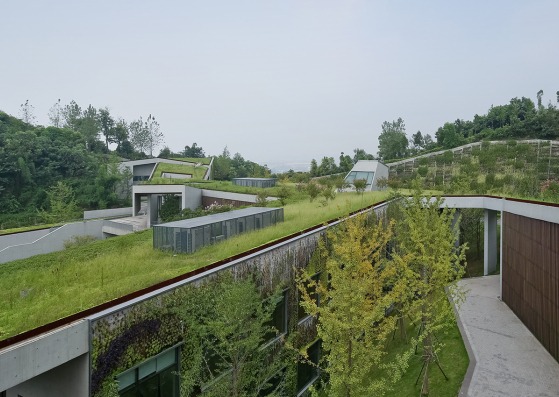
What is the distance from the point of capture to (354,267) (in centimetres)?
938

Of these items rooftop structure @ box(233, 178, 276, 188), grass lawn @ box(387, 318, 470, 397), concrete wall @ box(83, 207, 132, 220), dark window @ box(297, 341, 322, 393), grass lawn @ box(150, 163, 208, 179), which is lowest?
dark window @ box(297, 341, 322, 393)

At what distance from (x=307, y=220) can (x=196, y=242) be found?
5551 millimetres

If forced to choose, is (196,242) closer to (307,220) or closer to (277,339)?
(277,339)

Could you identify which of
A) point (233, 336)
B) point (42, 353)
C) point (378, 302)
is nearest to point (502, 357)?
point (378, 302)

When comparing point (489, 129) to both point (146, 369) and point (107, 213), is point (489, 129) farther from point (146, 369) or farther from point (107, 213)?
point (146, 369)

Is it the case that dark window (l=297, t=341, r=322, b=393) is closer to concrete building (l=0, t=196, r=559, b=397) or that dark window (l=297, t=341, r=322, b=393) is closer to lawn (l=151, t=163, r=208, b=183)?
concrete building (l=0, t=196, r=559, b=397)

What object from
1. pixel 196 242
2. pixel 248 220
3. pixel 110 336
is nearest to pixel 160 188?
pixel 248 220

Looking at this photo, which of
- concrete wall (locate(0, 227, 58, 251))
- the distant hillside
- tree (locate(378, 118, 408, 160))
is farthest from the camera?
tree (locate(378, 118, 408, 160))

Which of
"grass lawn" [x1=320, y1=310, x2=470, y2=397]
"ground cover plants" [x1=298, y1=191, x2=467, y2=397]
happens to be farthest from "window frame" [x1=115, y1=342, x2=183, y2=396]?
"grass lawn" [x1=320, y1=310, x2=470, y2=397]

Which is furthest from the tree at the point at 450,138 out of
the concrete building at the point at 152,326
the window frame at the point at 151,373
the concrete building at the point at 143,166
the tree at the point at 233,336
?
the window frame at the point at 151,373

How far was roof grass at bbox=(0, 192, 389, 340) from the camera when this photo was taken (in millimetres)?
6699

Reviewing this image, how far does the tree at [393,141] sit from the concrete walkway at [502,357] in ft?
157

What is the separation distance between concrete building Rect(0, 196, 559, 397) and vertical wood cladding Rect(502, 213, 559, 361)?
30 millimetres

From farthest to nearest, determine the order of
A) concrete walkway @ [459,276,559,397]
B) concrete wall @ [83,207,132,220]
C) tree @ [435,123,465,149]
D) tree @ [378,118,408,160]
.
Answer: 1. tree @ [378,118,408,160]
2. tree @ [435,123,465,149]
3. concrete wall @ [83,207,132,220]
4. concrete walkway @ [459,276,559,397]
